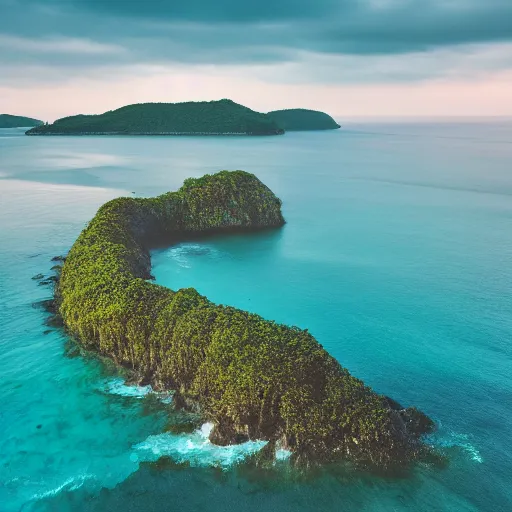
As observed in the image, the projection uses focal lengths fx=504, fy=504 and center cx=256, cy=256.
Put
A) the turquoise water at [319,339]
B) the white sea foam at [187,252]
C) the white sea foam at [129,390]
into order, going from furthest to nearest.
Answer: the white sea foam at [187,252], the white sea foam at [129,390], the turquoise water at [319,339]

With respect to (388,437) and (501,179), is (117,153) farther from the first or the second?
(388,437)

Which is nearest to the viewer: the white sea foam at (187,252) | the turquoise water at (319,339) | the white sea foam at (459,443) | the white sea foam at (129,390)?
the turquoise water at (319,339)

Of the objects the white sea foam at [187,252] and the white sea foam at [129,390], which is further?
the white sea foam at [187,252]

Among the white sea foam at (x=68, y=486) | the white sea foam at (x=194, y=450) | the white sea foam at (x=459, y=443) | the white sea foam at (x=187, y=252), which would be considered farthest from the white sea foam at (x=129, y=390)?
the white sea foam at (x=187, y=252)

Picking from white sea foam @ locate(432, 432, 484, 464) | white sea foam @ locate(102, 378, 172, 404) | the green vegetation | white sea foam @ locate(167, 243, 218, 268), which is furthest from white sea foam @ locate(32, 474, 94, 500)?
white sea foam @ locate(167, 243, 218, 268)

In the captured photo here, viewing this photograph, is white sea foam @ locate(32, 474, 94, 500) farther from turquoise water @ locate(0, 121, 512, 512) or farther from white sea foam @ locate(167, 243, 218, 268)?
white sea foam @ locate(167, 243, 218, 268)

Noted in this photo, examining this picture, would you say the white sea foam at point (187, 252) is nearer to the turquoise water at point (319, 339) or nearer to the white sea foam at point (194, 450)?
the turquoise water at point (319, 339)
